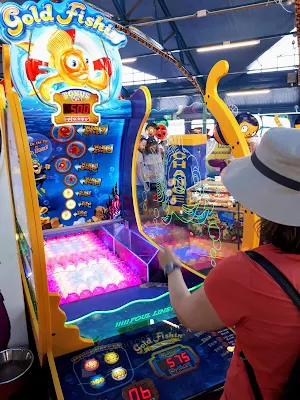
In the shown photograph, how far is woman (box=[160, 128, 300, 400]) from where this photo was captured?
30.4 inches

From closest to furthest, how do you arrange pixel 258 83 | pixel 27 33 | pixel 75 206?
pixel 27 33 → pixel 75 206 → pixel 258 83

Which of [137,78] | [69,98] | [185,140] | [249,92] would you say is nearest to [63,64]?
[69,98]

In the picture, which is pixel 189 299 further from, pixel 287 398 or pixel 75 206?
pixel 75 206

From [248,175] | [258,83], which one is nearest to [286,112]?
[258,83]

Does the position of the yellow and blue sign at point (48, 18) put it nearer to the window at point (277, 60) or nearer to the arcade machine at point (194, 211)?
the arcade machine at point (194, 211)

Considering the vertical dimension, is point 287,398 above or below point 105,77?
below

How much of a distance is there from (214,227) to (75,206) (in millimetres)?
2789

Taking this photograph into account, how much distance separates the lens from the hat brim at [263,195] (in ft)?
2.56

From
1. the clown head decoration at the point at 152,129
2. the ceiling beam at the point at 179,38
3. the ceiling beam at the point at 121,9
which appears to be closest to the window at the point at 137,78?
the ceiling beam at the point at 179,38

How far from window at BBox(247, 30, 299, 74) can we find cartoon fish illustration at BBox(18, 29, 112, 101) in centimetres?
1066

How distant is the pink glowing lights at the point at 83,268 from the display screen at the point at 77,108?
1098mm

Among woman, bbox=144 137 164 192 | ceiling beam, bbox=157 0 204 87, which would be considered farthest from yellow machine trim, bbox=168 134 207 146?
ceiling beam, bbox=157 0 204 87

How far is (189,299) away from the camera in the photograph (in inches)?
36.0

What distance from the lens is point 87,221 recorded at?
2.98 m
